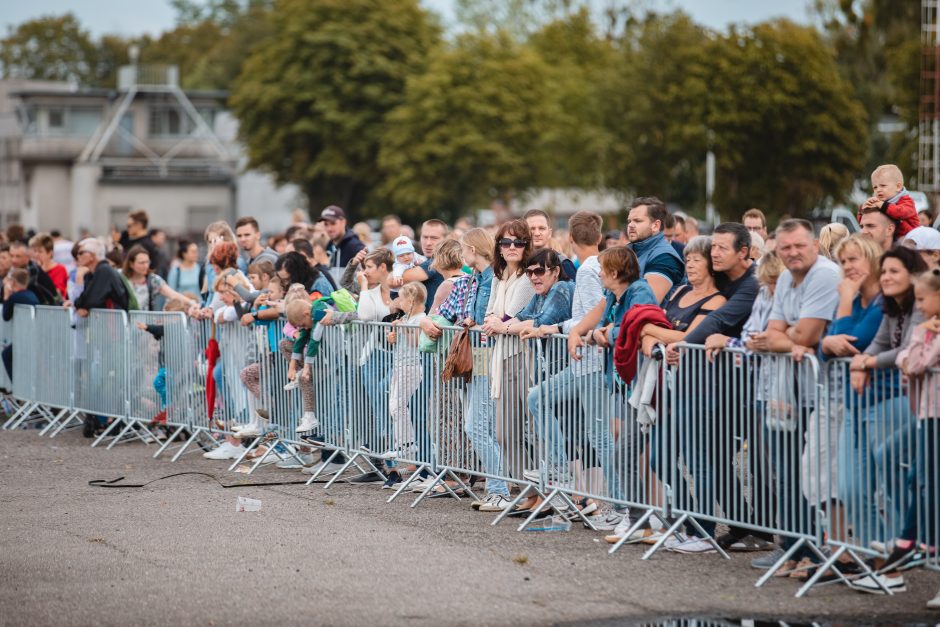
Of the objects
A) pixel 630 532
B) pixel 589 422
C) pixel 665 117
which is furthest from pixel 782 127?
pixel 630 532

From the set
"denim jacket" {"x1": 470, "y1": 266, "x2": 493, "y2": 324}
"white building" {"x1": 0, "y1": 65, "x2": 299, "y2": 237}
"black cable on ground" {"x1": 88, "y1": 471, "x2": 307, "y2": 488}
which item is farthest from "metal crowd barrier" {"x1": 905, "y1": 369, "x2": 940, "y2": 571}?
"white building" {"x1": 0, "y1": 65, "x2": 299, "y2": 237}

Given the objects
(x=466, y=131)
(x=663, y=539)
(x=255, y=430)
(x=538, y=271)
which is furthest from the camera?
(x=466, y=131)

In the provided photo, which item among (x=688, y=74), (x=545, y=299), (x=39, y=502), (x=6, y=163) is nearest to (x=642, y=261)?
(x=545, y=299)

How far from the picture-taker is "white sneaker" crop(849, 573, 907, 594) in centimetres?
740

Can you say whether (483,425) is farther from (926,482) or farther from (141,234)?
(141,234)

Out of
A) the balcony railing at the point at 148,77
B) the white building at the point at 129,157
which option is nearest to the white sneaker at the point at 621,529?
the white building at the point at 129,157

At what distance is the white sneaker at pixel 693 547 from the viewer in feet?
28.2

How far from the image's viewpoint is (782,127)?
51.6 m

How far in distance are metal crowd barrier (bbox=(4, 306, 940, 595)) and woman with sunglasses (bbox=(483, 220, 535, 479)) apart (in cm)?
2

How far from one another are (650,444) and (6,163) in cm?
8167

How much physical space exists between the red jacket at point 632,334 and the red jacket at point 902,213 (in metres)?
2.20

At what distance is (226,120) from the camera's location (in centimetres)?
8575

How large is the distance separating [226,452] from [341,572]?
5.38 meters

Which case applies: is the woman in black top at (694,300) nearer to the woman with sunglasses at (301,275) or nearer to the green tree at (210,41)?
the woman with sunglasses at (301,275)
